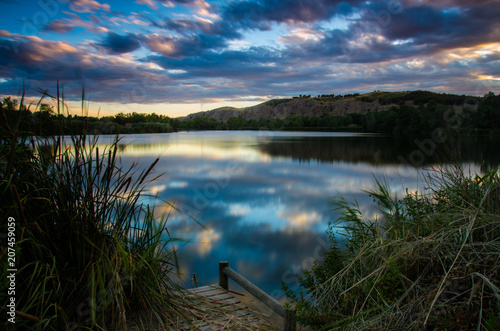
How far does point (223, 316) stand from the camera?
394 centimetres

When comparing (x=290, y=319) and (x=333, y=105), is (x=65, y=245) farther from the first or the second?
(x=333, y=105)

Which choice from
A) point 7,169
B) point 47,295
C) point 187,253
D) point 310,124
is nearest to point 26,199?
point 7,169

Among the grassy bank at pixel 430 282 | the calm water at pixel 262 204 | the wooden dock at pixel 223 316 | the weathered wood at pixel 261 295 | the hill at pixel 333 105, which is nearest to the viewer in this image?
the grassy bank at pixel 430 282

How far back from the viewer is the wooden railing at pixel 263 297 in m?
A: 3.71

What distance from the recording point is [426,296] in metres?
3.17

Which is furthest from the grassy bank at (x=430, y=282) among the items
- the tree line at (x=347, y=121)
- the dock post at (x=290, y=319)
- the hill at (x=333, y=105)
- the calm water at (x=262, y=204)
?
the hill at (x=333, y=105)

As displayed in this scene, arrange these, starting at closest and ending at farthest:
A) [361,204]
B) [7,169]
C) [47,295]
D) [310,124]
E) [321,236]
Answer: [7,169] → [47,295] → [321,236] → [361,204] → [310,124]

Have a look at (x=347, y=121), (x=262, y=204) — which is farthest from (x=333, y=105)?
(x=262, y=204)

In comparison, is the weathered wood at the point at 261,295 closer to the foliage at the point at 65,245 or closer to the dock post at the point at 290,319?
the dock post at the point at 290,319

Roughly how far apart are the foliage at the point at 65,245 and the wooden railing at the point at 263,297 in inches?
53.8

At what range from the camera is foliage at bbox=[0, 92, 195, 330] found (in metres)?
2.61

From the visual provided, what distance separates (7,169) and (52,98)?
0.89 m

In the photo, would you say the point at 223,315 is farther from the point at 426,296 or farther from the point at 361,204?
the point at 361,204

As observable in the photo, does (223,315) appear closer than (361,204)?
Yes
